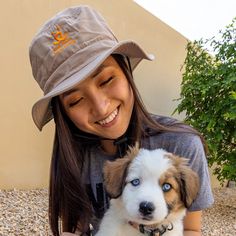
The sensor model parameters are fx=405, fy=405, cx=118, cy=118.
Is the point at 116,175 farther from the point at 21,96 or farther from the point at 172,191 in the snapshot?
the point at 21,96

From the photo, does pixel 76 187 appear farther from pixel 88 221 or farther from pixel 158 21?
pixel 158 21

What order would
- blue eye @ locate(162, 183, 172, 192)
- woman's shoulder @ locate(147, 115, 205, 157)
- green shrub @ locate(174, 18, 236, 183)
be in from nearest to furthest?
blue eye @ locate(162, 183, 172, 192) → woman's shoulder @ locate(147, 115, 205, 157) → green shrub @ locate(174, 18, 236, 183)

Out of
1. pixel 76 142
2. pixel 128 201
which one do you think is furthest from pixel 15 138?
pixel 128 201

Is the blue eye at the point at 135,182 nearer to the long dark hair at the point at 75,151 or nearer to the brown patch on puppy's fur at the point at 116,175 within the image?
the brown patch on puppy's fur at the point at 116,175

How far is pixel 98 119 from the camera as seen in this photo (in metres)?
2.20

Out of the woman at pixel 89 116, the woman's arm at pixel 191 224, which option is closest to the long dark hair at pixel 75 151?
the woman at pixel 89 116

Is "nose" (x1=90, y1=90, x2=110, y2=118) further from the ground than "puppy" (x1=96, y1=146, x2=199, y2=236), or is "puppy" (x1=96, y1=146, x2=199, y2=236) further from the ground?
"nose" (x1=90, y1=90, x2=110, y2=118)

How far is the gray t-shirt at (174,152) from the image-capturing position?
7.27ft

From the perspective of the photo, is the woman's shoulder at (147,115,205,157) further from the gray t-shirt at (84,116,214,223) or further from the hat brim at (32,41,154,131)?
the hat brim at (32,41,154,131)

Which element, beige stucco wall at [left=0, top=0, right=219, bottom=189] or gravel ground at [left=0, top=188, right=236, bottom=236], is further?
beige stucco wall at [left=0, top=0, right=219, bottom=189]

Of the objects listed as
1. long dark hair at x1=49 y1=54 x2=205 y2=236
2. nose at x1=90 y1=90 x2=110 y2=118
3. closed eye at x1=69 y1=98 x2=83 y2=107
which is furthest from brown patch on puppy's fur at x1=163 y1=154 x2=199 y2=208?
closed eye at x1=69 y1=98 x2=83 y2=107

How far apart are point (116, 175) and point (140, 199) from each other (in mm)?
232

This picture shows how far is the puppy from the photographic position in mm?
1843

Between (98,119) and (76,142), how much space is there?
333mm
